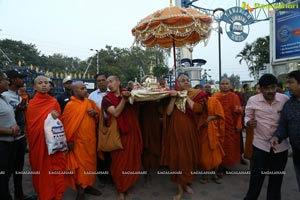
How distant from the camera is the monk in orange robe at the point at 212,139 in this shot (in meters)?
4.05

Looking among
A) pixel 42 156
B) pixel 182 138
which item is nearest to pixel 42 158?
pixel 42 156

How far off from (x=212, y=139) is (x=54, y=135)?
2.61 meters

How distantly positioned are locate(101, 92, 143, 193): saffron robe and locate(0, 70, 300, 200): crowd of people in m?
0.02

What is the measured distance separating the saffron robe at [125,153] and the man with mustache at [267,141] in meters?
1.74

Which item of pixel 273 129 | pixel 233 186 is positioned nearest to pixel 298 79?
pixel 273 129

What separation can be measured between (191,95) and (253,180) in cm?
148

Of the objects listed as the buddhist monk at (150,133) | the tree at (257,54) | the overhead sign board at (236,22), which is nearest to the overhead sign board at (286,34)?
the overhead sign board at (236,22)

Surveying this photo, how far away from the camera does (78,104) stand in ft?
11.8

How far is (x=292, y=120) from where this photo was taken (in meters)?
2.66

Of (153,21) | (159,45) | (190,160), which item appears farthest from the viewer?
(159,45)

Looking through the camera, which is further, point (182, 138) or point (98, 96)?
point (98, 96)

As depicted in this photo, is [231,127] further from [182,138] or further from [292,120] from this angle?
[292,120]

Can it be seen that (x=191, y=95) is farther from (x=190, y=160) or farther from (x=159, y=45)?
(x=159, y=45)

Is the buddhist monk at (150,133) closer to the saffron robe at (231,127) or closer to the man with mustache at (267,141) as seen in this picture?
the saffron robe at (231,127)
